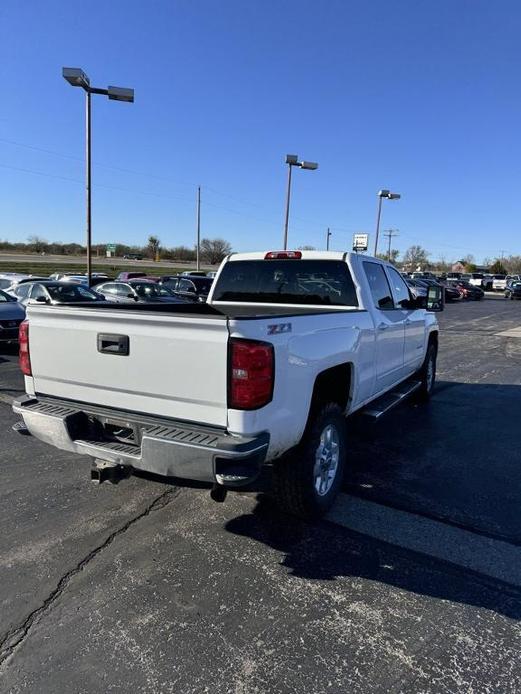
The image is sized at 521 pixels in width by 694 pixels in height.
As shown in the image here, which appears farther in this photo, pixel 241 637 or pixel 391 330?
pixel 391 330

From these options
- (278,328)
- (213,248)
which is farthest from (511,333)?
(213,248)

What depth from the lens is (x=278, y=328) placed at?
9.73 ft

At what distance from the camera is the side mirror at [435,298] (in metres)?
6.30

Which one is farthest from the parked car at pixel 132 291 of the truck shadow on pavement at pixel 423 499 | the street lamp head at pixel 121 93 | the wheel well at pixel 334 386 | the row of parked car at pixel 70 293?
the wheel well at pixel 334 386

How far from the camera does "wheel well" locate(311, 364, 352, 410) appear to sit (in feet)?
12.0

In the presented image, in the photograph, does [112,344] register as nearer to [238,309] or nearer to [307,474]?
[307,474]

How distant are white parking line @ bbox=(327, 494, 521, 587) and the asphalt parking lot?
0.01 m

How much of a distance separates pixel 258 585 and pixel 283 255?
314 cm

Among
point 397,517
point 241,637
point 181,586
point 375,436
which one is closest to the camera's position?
point 241,637

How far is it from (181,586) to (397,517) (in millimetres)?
1747

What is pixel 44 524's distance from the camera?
3572 mm

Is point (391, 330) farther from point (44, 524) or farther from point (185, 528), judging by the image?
point (44, 524)

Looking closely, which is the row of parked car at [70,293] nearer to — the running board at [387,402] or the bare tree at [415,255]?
the running board at [387,402]

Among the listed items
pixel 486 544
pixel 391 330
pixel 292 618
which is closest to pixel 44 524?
pixel 292 618
